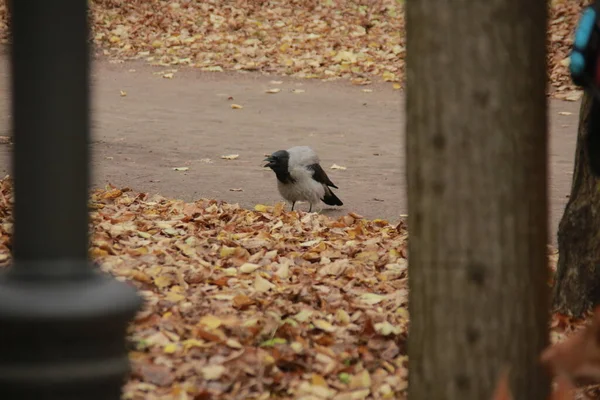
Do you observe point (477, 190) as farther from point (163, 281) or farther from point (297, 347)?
point (163, 281)

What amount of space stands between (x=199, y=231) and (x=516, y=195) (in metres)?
3.67

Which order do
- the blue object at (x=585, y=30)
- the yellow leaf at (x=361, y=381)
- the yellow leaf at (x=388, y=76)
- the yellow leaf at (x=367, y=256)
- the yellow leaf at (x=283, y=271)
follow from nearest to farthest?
the blue object at (x=585, y=30), the yellow leaf at (x=361, y=381), the yellow leaf at (x=283, y=271), the yellow leaf at (x=367, y=256), the yellow leaf at (x=388, y=76)

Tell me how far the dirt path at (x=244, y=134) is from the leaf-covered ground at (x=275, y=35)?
650mm

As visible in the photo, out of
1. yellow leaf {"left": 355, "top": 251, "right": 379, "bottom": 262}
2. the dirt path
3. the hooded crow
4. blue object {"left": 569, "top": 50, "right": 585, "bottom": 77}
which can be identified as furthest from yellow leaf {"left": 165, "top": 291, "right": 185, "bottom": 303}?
the hooded crow

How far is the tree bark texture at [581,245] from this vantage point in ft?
14.7

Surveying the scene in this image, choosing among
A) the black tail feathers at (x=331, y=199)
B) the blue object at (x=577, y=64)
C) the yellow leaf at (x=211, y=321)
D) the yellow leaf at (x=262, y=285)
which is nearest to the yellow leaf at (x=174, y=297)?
the yellow leaf at (x=211, y=321)

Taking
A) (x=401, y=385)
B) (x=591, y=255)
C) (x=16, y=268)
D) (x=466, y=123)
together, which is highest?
(x=466, y=123)

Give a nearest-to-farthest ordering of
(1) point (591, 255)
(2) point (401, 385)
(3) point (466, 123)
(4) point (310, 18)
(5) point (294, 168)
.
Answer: (3) point (466, 123), (2) point (401, 385), (1) point (591, 255), (5) point (294, 168), (4) point (310, 18)

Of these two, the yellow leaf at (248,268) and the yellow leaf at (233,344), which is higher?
the yellow leaf at (248,268)

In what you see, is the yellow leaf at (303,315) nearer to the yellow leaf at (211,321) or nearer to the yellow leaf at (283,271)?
the yellow leaf at (211,321)

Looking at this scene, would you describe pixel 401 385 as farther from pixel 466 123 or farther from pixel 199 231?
pixel 199 231

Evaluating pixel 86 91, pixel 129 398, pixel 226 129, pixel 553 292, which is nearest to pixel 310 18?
pixel 226 129

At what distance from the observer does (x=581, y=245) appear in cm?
455

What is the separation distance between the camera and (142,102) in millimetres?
13703
